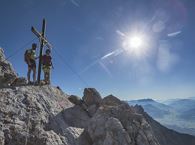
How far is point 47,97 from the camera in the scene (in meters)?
25.3

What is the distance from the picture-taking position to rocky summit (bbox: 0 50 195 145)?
→ 20.1 metres

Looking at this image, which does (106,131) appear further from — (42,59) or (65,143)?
(42,59)

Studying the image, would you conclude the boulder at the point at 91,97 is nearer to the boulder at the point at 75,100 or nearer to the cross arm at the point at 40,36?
the boulder at the point at 75,100

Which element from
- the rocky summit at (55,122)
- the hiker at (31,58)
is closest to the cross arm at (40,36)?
the hiker at (31,58)

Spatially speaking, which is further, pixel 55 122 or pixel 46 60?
pixel 46 60

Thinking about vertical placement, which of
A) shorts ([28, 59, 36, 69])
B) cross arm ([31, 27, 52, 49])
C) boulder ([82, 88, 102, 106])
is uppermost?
cross arm ([31, 27, 52, 49])

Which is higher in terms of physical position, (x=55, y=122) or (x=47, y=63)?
(x=47, y=63)

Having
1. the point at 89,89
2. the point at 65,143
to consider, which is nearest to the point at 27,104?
the point at 65,143

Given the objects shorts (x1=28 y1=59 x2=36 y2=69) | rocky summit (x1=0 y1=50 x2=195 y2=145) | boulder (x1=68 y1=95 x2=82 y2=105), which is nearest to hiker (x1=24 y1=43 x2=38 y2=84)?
shorts (x1=28 y1=59 x2=36 y2=69)

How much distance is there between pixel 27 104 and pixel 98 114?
707 centimetres

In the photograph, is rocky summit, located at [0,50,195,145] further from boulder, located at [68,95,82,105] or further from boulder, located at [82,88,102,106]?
boulder, located at [82,88,102,106]

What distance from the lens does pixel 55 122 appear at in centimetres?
2292

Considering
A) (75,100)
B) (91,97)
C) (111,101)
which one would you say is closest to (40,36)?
(75,100)

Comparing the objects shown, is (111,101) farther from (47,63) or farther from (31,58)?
(31,58)
